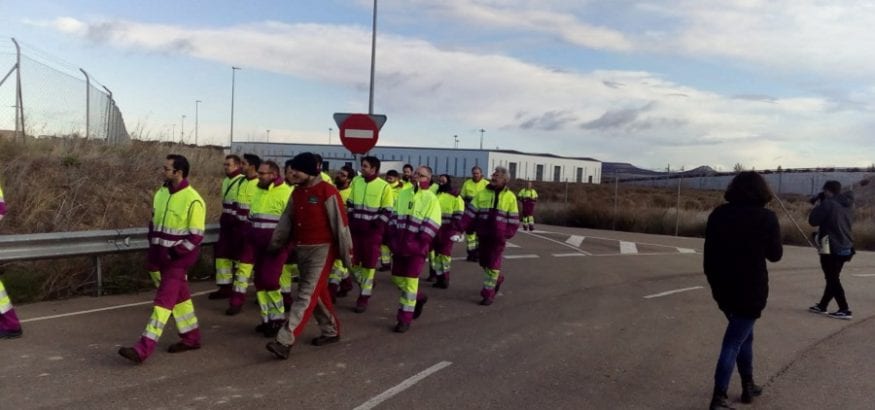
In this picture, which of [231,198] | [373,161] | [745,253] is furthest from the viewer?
[373,161]

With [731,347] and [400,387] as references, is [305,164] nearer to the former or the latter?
[400,387]

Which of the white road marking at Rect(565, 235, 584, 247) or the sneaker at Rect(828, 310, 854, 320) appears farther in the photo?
the white road marking at Rect(565, 235, 584, 247)

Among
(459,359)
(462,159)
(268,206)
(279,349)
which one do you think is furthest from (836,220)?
(462,159)

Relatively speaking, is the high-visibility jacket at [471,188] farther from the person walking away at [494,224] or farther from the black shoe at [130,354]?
the black shoe at [130,354]

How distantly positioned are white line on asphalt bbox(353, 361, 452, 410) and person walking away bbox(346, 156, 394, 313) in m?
3.16

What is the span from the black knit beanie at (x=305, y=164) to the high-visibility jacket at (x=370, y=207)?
2.92 meters

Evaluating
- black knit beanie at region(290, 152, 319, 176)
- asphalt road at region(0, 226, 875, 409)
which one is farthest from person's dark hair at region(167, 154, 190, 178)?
asphalt road at region(0, 226, 875, 409)

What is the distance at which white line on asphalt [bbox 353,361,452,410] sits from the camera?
533 centimetres

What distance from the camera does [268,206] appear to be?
8.03 m

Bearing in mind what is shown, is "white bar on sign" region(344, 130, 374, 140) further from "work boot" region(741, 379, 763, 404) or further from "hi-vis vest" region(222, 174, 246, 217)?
"work boot" region(741, 379, 763, 404)

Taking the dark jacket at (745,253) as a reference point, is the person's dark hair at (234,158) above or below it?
above

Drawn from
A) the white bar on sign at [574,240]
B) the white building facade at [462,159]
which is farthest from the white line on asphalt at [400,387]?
the white building facade at [462,159]

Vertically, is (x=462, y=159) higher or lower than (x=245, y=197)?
higher

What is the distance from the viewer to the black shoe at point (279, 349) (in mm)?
6371
